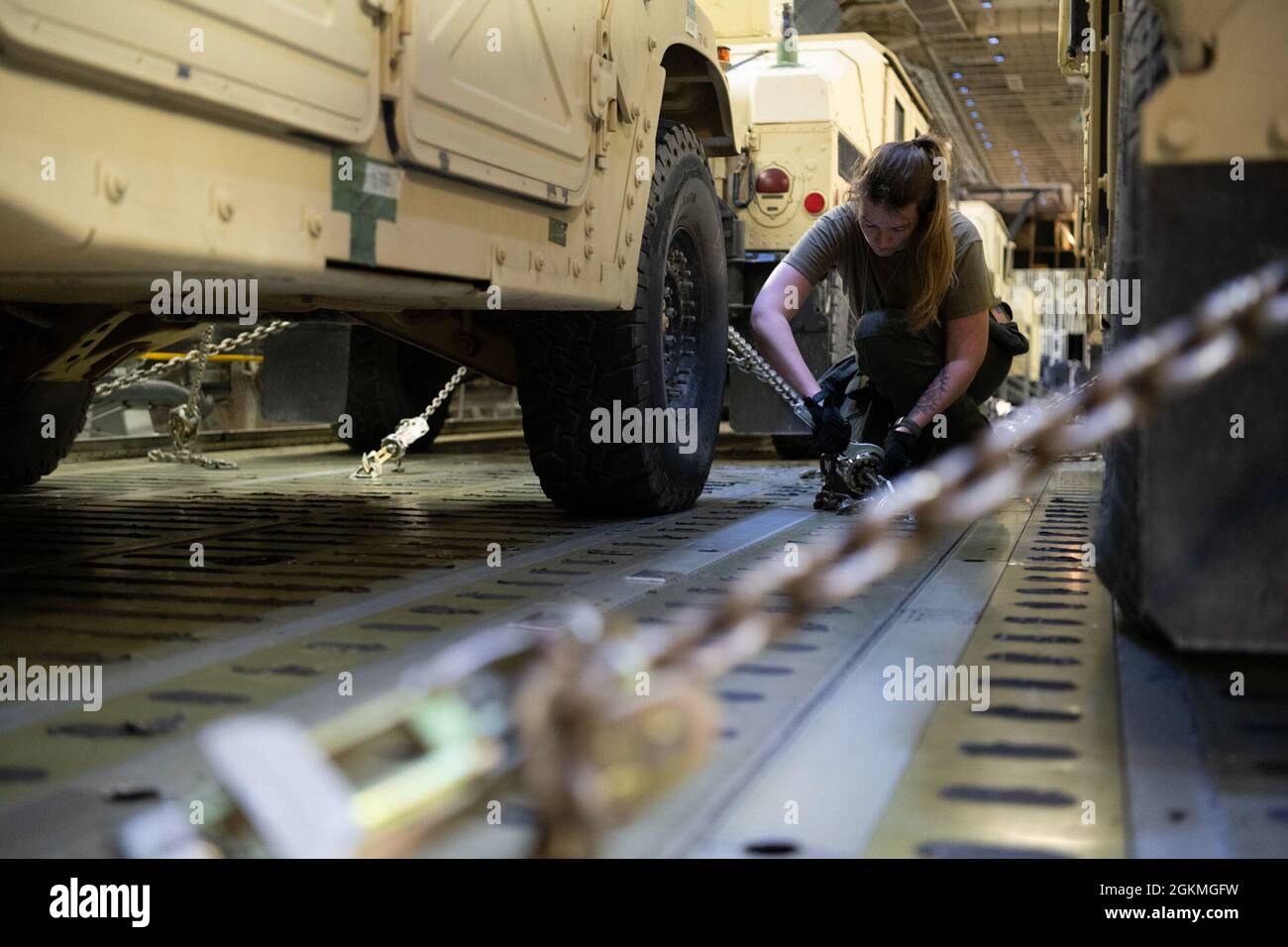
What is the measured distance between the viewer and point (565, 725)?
879 mm

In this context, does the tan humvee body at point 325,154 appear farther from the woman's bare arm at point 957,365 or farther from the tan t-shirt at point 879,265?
the woman's bare arm at point 957,365

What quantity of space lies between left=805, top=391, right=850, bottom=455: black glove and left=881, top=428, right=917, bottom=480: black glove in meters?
0.14

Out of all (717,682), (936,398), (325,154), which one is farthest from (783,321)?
(717,682)

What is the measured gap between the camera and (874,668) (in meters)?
2.25

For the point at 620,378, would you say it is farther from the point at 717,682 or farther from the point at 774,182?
the point at 774,182

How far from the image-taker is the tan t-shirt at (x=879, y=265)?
433cm

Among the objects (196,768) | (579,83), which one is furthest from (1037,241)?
(196,768)

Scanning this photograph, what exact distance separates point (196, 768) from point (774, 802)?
69 cm

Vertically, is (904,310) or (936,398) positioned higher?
(904,310)

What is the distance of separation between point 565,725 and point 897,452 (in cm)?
363

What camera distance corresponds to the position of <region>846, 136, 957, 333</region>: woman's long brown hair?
157 inches

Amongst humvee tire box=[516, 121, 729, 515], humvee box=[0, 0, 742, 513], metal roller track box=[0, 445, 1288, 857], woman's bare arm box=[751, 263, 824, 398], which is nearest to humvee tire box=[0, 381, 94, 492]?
humvee box=[0, 0, 742, 513]

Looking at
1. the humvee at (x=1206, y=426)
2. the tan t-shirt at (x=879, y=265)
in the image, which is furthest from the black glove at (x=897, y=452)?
the humvee at (x=1206, y=426)

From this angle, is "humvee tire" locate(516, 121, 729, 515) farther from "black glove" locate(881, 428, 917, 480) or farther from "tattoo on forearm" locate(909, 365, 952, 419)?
"tattoo on forearm" locate(909, 365, 952, 419)
